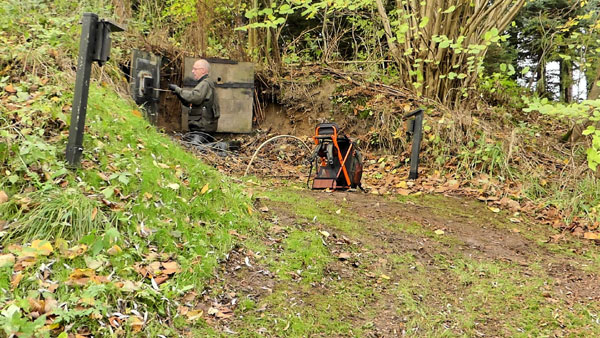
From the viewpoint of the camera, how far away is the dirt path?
3537 millimetres

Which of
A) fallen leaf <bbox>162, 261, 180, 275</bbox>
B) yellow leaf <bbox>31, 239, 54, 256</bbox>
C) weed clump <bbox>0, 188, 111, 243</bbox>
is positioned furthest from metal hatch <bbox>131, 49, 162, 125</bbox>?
yellow leaf <bbox>31, 239, 54, 256</bbox>

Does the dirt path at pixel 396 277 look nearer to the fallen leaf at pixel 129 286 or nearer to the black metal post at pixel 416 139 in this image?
the fallen leaf at pixel 129 286

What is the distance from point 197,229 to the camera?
13.1ft

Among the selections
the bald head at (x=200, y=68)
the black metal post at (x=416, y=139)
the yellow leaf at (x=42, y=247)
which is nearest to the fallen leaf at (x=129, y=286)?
the yellow leaf at (x=42, y=247)

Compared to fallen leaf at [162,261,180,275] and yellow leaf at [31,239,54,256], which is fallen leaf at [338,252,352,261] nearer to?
fallen leaf at [162,261,180,275]

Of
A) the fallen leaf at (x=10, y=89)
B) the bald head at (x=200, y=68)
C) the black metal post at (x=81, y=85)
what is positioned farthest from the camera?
the bald head at (x=200, y=68)

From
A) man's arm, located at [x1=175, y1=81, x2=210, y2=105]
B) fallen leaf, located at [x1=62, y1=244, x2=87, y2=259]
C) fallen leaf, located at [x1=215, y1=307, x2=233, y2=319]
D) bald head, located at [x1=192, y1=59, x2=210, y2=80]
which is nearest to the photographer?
fallen leaf, located at [x1=62, y1=244, x2=87, y2=259]

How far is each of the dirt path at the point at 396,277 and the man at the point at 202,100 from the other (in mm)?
3749

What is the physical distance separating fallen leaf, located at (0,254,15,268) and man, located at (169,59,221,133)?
6.27 metres

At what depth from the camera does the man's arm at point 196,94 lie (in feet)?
30.1

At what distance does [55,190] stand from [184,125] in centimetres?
730

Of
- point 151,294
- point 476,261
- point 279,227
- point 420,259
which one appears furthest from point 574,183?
point 151,294

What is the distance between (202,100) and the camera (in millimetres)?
9320

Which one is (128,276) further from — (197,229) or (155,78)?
(155,78)
